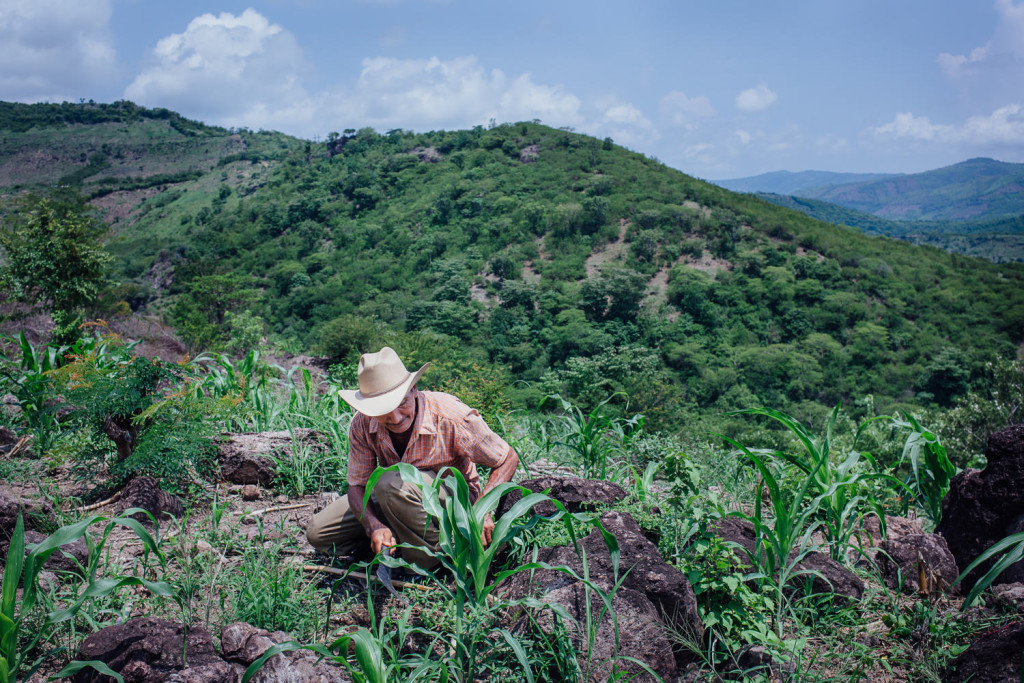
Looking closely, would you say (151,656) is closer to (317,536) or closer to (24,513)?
(317,536)

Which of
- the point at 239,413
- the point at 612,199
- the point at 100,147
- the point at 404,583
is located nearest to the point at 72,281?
the point at 239,413

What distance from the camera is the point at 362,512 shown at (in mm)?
1972

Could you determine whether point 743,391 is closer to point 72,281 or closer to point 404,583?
point 72,281

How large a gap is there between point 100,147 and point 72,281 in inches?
2167

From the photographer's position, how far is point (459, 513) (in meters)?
1.52

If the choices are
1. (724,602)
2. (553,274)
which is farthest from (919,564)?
(553,274)

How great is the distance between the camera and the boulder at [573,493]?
2.13 metres

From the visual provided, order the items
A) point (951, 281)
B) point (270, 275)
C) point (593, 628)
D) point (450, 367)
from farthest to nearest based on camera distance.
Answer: point (270, 275) → point (951, 281) → point (450, 367) → point (593, 628)

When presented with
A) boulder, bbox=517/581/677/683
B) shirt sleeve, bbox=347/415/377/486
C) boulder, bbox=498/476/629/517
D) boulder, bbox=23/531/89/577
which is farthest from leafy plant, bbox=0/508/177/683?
boulder, bbox=498/476/629/517

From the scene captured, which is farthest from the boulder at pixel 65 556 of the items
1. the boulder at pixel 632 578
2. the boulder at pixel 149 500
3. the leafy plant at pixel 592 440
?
the leafy plant at pixel 592 440

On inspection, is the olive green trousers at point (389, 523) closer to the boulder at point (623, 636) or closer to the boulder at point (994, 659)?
the boulder at point (623, 636)

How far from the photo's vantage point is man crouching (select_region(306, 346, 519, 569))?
196cm

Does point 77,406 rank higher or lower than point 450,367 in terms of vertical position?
higher

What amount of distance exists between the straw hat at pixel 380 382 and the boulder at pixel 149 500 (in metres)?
1.05
